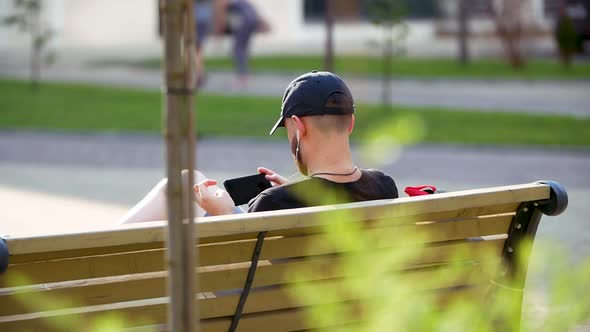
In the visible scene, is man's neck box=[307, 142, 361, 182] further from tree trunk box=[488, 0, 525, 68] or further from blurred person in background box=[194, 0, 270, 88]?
tree trunk box=[488, 0, 525, 68]

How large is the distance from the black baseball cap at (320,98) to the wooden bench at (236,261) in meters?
0.47

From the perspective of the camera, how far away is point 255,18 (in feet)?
69.1

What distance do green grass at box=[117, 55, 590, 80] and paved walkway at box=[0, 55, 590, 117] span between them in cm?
72

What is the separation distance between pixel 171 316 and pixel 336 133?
1.58 meters

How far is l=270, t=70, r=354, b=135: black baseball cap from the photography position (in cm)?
366

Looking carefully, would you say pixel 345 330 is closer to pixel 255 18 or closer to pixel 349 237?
pixel 349 237

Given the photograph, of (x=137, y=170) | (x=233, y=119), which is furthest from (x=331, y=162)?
(x=233, y=119)

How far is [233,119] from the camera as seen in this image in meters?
14.7

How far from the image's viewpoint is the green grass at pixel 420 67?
22.7 meters

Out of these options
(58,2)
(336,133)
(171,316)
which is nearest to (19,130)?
(336,133)

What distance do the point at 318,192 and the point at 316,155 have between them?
0.19 m

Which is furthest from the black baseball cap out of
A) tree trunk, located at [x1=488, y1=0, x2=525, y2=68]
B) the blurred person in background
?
tree trunk, located at [x1=488, y1=0, x2=525, y2=68]

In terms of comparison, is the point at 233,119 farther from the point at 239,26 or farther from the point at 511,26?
the point at 511,26

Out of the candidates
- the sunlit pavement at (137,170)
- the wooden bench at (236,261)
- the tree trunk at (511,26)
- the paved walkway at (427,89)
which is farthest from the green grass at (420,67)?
the wooden bench at (236,261)
